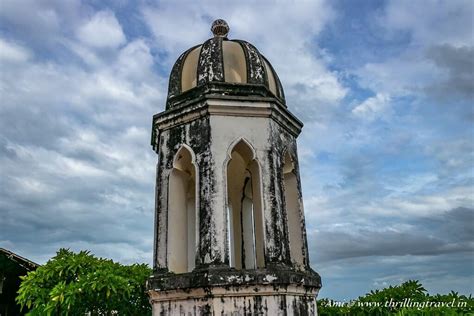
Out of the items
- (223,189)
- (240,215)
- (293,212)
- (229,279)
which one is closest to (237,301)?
(229,279)

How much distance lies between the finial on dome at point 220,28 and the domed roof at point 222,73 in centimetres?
35

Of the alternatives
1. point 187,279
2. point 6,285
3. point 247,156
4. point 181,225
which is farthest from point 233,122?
point 6,285

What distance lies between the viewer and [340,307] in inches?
293

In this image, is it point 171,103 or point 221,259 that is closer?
point 221,259

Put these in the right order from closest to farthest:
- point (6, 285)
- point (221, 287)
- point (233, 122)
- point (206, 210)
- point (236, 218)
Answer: point (221, 287), point (206, 210), point (233, 122), point (236, 218), point (6, 285)

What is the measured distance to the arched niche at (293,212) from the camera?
18.7 feet

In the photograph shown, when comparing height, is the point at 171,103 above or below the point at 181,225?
above

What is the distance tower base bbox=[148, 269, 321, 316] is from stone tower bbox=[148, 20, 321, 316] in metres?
0.01

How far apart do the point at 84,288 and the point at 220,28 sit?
4.89m

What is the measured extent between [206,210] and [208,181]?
0.37 m

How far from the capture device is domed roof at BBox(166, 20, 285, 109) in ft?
18.8

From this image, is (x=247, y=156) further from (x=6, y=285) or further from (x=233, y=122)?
(x=6, y=285)

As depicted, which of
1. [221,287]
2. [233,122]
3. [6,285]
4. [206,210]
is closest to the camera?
[221,287]

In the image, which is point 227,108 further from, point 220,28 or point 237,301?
point 237,301
